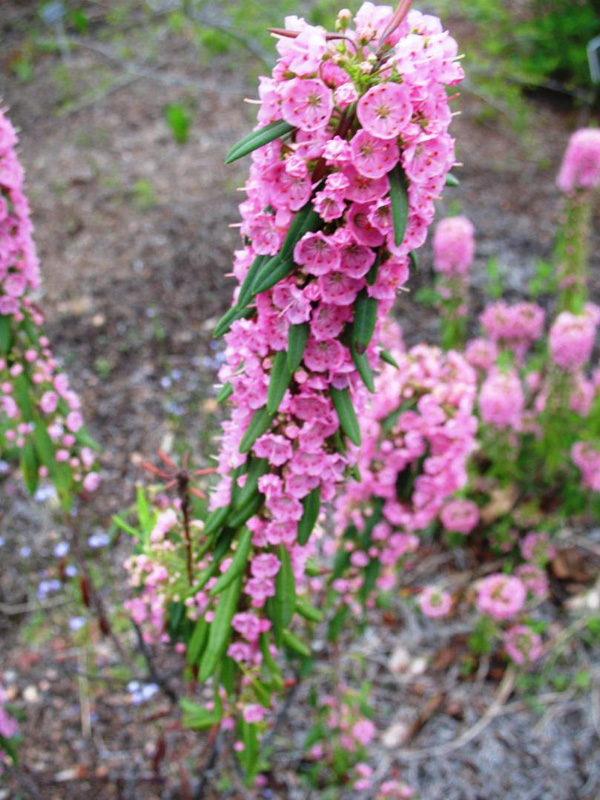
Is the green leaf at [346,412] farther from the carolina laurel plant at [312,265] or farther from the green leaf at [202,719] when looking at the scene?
the green leaf at [202,719]

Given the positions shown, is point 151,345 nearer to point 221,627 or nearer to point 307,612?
point 307,612

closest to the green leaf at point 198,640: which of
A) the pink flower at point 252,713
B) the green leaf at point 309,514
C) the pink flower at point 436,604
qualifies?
the pink flower at point 252,713

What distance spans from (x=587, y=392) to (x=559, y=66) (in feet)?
14.8

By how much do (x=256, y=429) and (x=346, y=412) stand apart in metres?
0.19

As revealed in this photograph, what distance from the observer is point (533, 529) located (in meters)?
3.30

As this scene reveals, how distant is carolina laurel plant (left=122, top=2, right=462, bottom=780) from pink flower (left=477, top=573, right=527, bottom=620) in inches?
55.0

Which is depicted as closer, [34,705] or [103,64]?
[34,705]

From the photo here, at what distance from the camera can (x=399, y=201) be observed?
112 centimetres

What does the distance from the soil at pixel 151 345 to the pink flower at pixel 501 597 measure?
0.40 metres

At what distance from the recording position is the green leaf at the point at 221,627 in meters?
1.58

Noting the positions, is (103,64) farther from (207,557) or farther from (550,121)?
(207,557)

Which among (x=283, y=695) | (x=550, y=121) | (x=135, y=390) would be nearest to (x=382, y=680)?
(x=283, y=695)

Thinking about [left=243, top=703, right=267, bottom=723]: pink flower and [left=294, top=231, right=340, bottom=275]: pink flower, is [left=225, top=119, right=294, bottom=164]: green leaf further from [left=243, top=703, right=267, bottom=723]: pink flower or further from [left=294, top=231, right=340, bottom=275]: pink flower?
[left=243, top=703, right=267, bottom=723]: pink flower

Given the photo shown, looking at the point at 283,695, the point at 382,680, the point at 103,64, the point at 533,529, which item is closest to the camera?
the point at 283,695
